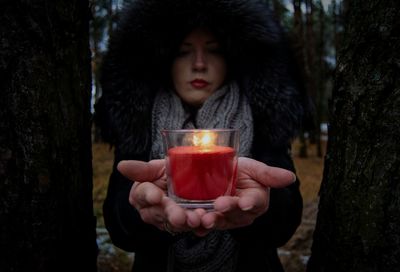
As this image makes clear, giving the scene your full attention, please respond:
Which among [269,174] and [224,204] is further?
[269,174]

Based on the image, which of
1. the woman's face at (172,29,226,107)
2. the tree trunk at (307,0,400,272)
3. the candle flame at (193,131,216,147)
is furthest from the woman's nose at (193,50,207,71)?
the candle flame at (193,131,216,147)

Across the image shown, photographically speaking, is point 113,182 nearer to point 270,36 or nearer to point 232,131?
point 232,131

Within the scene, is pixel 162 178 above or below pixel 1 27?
below

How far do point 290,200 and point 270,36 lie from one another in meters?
0.99

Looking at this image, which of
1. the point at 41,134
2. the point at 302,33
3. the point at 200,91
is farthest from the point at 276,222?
the point at 302,33

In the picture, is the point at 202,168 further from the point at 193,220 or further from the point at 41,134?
the point at 41,134

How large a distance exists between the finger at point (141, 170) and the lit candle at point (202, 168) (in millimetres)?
108

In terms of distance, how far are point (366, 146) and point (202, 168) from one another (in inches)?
30.3

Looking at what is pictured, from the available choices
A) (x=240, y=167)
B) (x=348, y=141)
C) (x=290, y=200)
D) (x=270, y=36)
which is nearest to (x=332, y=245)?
(x=290, y=200)

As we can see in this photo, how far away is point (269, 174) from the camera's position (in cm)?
121

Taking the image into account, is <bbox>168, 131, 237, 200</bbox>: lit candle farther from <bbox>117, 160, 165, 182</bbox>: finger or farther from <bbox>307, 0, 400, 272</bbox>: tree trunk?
<bbox>307, 0, 400, 272</bbox>: tree trunk

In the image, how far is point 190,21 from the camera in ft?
6.66

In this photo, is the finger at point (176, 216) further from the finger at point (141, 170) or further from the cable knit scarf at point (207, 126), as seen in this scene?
the cable knit scarf at point (207, 126)

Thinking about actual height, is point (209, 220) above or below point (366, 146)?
below
